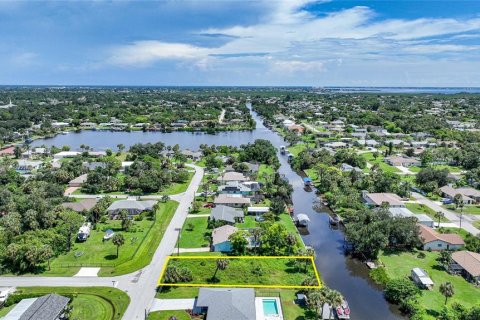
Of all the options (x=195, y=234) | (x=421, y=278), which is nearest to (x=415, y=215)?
(x=421, y=278)

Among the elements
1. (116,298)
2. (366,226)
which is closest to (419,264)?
(366,226)

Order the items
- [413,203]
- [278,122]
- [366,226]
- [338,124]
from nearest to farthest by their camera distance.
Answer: [366,226], [413,203], [338,124], [278,122]

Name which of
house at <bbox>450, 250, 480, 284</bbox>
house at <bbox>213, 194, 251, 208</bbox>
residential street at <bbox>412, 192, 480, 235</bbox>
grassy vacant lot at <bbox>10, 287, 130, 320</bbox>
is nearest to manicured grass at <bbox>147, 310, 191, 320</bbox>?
grassy vacant lot at <bbox>10, 287, 130, 320</bbox>

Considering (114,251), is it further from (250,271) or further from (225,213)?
(250,271)

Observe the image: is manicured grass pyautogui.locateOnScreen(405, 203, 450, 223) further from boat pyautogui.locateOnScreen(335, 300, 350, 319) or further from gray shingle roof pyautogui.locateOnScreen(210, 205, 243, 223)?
boat pyautogui.locateOnScreen(335, 300, 350, 319)

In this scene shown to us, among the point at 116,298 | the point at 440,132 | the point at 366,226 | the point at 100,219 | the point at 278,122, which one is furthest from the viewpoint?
the point at 278,122

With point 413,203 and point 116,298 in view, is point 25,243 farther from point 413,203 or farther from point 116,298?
point 413,203
